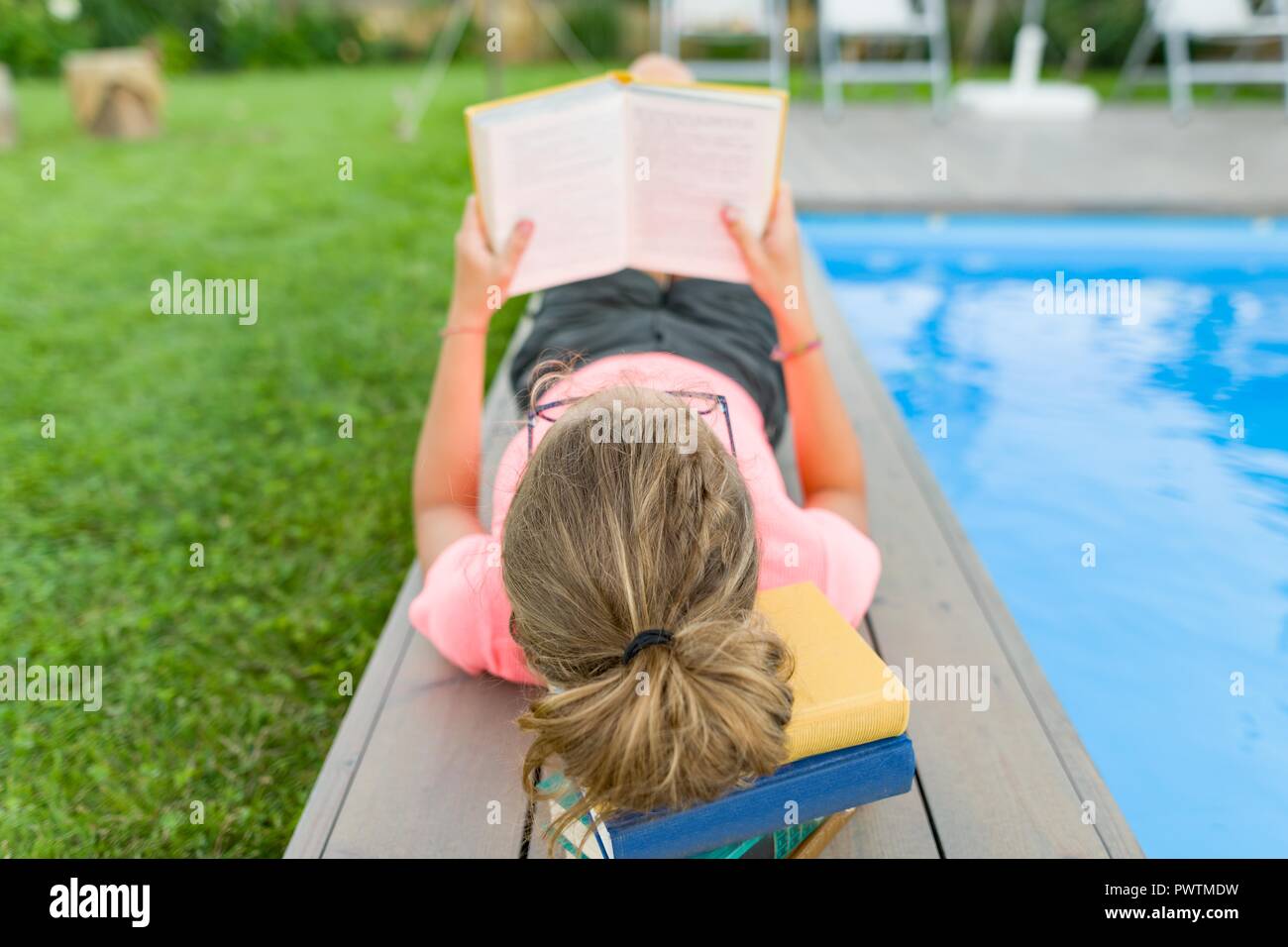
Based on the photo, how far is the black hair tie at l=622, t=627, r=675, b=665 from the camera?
0.88 meters

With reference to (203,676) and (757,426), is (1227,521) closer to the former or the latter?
(757,426)

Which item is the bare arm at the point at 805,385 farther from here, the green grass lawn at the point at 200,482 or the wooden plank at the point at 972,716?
the green grass lawn at the point at 200,482

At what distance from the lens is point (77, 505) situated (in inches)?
86.4

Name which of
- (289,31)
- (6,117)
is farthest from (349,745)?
(289,31)

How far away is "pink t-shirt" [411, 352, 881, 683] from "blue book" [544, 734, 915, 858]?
1.02 ft

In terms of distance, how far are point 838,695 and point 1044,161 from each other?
4504 mm

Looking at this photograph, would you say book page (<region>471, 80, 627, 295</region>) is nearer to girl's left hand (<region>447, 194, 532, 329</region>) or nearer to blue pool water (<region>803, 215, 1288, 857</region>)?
girl's left hand (<region>447, 194, 532, 329</region>)

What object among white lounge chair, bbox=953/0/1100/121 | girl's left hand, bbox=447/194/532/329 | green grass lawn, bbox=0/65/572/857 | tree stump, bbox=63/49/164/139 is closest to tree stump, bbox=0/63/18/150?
tree stump, bbox=63/49/164/139

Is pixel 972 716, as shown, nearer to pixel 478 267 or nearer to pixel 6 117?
pixel 478 267

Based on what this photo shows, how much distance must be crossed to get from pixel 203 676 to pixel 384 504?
2.03 ft

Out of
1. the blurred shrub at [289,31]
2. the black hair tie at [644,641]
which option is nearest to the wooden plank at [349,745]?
the black hair tie at [644,641]

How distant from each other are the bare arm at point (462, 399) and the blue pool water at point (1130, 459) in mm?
1302

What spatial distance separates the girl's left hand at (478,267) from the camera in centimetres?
157

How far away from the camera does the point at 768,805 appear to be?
3.24ft
